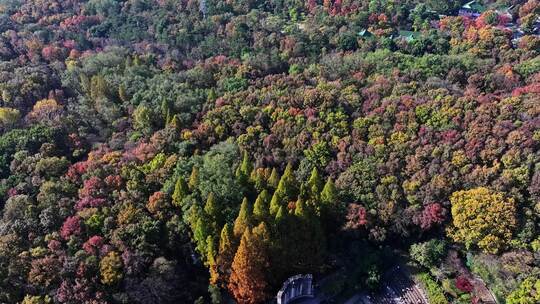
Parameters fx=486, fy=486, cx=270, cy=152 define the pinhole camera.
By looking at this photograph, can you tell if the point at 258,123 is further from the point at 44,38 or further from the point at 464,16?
the point at 464,16

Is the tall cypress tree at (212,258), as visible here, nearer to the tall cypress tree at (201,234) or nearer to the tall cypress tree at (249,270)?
the tall cypress tree at (201,234)

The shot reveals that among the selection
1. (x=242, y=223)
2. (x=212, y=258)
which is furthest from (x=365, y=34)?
(x=212, y=258)

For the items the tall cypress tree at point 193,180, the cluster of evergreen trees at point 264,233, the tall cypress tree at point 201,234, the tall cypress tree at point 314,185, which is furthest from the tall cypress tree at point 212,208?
the tall cypress tree at point 314,185

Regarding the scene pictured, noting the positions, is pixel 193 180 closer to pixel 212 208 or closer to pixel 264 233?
pixel 212 208

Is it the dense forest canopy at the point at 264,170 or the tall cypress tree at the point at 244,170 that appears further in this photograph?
the tall cypress tree at the point at 244,170

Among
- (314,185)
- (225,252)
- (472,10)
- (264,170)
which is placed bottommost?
(225,252)

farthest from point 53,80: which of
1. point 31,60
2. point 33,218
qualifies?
point 33,218
